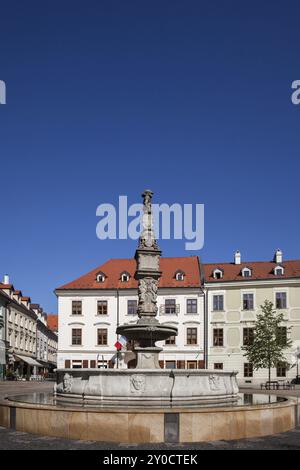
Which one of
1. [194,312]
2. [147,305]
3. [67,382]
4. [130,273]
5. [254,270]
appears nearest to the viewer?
[67,382]

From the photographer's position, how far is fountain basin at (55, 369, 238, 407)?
483 inches

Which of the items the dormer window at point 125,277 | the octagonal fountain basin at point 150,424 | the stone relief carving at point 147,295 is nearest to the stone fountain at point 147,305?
the stone relief carving at point 147,295

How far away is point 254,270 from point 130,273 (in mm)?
11450

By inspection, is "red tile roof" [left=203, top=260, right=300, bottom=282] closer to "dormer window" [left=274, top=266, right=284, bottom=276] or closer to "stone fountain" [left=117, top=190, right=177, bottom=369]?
"dormer window" [left=274, top=266, right=284, bottom=276]

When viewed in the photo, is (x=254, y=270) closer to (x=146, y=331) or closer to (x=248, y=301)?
(x=248, y=301)

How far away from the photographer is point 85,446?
9750mm

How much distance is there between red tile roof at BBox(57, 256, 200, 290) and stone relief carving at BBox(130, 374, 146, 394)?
3656 centimetres

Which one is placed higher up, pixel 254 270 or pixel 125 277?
pixel 254 270

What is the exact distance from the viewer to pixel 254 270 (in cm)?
4922

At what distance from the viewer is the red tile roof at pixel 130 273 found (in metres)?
49.6

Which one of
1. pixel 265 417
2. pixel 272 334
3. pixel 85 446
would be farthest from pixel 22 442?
pixel 272 334

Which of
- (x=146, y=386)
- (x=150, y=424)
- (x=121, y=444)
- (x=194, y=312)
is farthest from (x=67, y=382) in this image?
(x=194, y=312)

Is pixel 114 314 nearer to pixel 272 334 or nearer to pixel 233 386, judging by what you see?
pixel 272 334

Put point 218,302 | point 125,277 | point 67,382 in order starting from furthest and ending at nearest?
point 125,277 → point 218,302 → point 67,382
